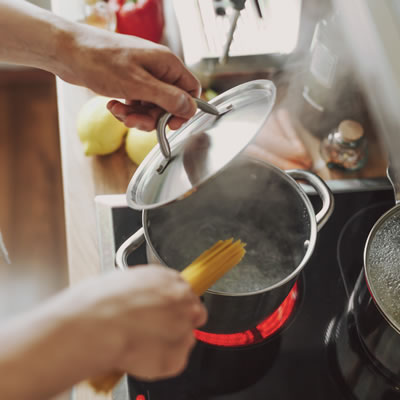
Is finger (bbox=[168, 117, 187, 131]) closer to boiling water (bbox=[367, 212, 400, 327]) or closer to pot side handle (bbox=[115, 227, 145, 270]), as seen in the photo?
pot side handle (bbox=[115, 227, 145, 270])

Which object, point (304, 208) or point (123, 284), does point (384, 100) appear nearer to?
point (304, 208)

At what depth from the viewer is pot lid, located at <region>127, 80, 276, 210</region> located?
610 millimetres

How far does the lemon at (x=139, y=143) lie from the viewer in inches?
33.9

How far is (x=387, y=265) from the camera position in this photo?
656 mm

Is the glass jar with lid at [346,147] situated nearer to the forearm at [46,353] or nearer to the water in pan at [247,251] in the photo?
the water in pan at [247,251]

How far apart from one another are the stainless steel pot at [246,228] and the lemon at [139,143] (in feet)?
0.40

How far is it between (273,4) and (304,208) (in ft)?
1.57

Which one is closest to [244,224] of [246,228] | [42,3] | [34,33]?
[246,228]

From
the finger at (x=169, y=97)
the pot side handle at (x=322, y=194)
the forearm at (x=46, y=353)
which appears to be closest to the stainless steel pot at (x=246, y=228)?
the pot side handle at (x=322, y=194)

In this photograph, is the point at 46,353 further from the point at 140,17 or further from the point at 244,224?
the point at 140,17

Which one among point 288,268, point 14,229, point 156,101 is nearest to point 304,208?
point 288,268

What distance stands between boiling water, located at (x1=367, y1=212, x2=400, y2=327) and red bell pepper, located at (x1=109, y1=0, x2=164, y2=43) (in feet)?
1.99

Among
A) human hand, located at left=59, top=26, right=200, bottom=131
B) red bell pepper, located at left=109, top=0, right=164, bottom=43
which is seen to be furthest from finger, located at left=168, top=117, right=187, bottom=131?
red bell pepper, located at left=109, top=0, right=164, bottom=43

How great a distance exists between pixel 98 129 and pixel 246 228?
305mm
